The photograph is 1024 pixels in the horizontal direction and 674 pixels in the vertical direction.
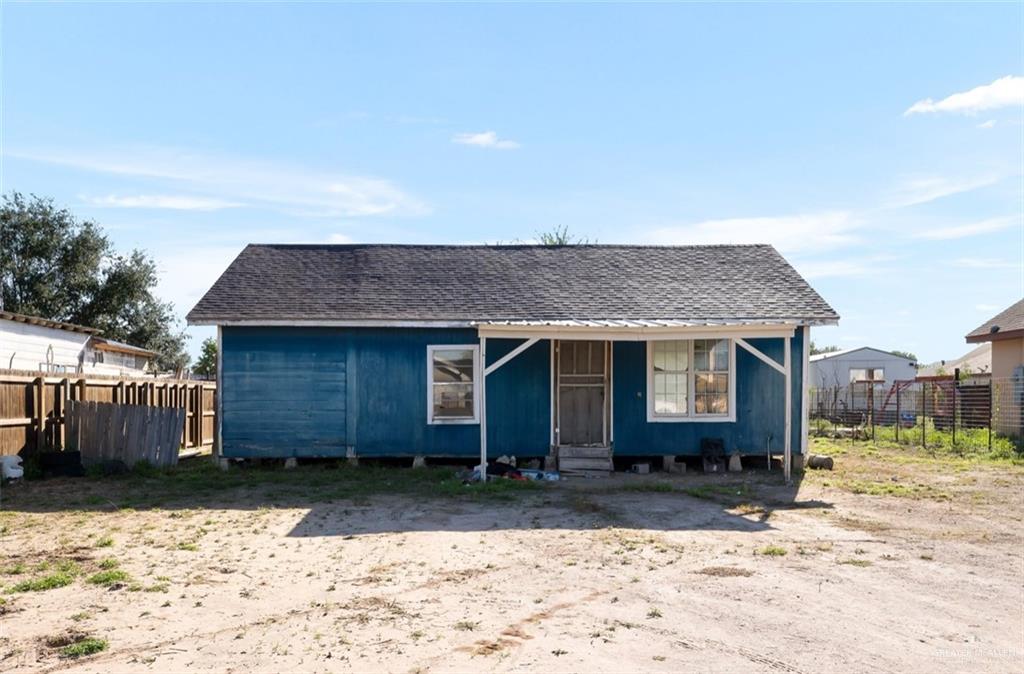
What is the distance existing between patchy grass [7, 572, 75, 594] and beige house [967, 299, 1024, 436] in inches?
791

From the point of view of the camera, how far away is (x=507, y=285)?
16.4m

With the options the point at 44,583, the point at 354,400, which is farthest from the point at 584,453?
the point at 44,583

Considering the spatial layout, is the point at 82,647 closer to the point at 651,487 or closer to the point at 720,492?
the point at 651,487

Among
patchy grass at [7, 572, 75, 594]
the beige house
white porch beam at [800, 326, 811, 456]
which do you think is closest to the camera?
patchy grass at [7, 572, 75, 594]

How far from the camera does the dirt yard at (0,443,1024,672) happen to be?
5340 millimetres

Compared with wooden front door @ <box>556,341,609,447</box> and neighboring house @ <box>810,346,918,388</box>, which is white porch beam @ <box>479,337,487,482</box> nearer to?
wooden front door @ <box>556,341,609,447</box>

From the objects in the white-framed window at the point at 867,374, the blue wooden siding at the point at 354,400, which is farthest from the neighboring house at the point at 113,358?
the white-framed window at the point at 867,374

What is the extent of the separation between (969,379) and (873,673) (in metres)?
26.0

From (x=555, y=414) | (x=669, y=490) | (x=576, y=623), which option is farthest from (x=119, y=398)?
(x=576, y=623)

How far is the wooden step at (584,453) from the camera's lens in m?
14.5

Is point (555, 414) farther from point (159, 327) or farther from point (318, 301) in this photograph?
point (159, 327)

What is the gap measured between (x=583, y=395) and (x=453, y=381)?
2395 millimetres

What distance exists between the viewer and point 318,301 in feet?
50.1

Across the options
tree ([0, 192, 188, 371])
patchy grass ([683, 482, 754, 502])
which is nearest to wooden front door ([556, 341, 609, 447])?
patchy grass ([683, 482, 754, 502])
